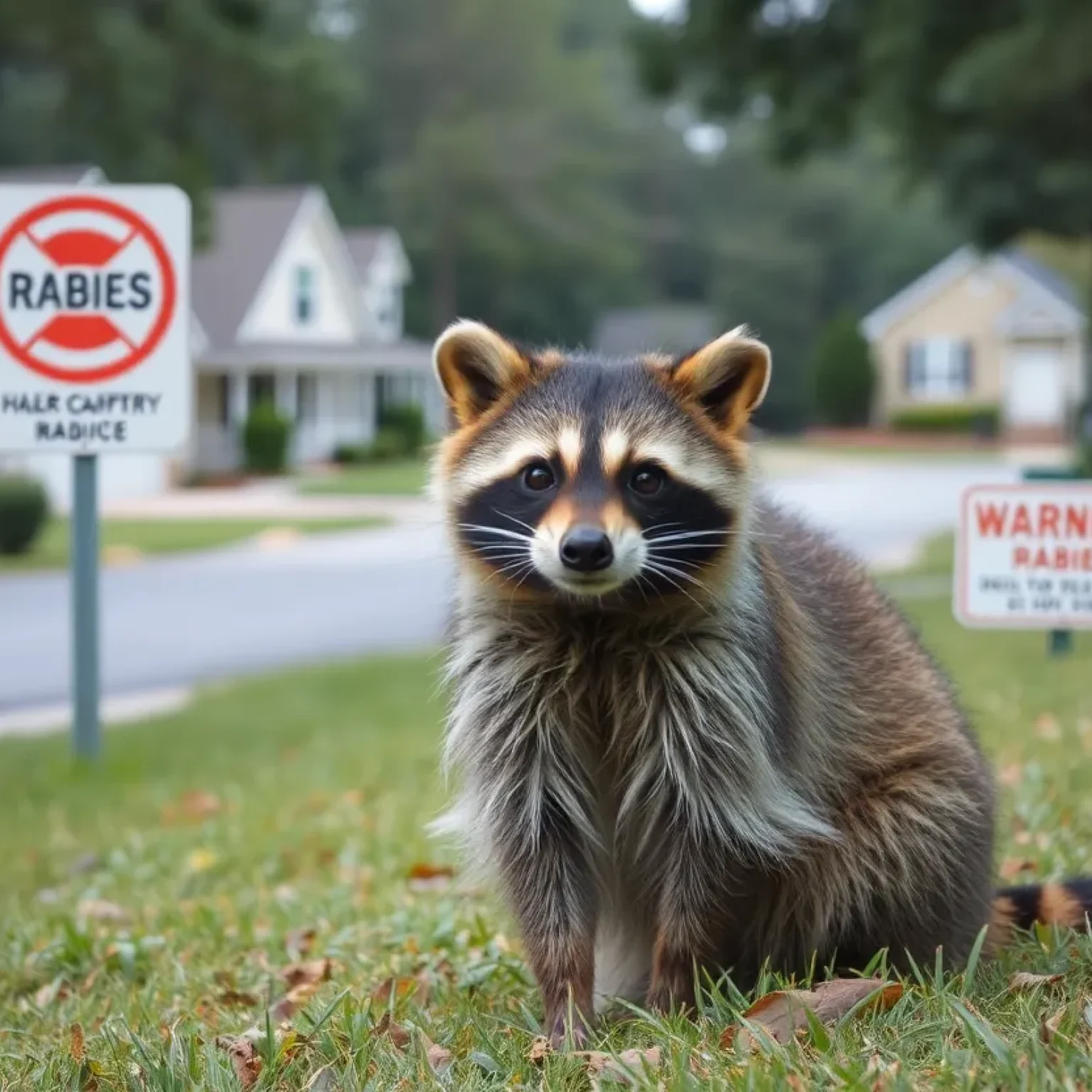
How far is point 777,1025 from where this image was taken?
332 cm

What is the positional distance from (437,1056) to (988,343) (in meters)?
54.0

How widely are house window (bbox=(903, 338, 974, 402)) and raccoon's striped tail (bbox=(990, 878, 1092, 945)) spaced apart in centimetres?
5268

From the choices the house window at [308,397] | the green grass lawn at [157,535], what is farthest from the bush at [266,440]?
the green grass lawn at [157,535]

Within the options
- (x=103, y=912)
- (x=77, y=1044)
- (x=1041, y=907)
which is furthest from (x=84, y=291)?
(x=1041, y=907)

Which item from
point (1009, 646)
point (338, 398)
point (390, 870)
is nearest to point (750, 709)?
point (390, 870)

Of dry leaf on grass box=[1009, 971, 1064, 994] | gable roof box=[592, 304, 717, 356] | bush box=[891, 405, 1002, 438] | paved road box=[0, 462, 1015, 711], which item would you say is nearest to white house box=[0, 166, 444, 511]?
gable roof box=[592, 304, 717, 356]

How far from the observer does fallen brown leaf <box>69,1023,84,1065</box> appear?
3.49 metres

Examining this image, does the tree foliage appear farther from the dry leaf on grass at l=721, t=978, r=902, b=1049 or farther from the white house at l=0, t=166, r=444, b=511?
the white house at l=0, t=166, r=444, b=511

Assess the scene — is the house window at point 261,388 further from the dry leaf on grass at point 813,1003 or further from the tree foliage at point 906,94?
the dry leaf on grass at point 813,1003

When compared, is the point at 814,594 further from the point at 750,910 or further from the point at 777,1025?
the point at 777,1025

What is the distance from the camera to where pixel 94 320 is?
6.92 meters

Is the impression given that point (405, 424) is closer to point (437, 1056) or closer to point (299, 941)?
point (299, 941)

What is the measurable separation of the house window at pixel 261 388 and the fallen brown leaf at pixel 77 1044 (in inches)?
1505

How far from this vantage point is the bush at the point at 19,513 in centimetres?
2089
